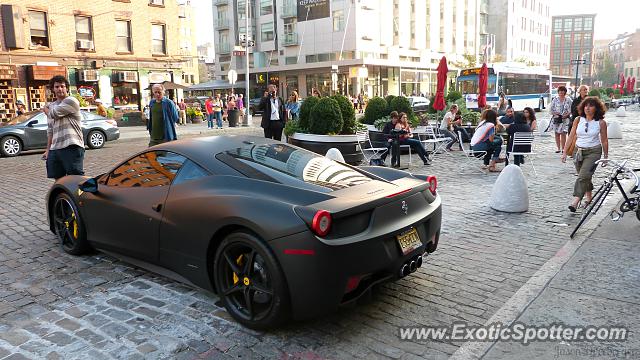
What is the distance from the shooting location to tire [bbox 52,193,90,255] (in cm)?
→ 516

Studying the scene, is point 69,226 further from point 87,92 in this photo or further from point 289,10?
point 289,10

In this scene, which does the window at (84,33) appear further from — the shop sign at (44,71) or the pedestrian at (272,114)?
the pedestrian at (272,114)

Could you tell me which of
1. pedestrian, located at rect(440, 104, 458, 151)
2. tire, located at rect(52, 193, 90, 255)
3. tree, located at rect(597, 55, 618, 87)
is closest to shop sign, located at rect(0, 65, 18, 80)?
pedestrian, located at rect(440, 104, 458, 151)

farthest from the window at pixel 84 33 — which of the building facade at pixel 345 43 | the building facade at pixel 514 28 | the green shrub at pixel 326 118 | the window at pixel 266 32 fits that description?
the building facade at pixel 514 28

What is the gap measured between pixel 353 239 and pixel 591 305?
2124 mm

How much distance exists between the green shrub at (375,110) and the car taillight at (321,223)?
11.5m

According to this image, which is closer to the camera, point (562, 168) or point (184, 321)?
point (184, 321)

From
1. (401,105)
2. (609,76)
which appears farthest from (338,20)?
(609,76)

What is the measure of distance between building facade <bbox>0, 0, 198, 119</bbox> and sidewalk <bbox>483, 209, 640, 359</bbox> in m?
28.5

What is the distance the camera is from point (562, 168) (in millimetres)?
10961

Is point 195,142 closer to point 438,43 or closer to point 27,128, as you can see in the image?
point 27,128

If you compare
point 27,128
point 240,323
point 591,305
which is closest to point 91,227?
point 240,323

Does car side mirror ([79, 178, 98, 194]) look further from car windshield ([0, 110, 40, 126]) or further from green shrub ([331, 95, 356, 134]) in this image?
car windshield ([0, 110, 40, 126])

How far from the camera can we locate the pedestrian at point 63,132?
21.1 ft
